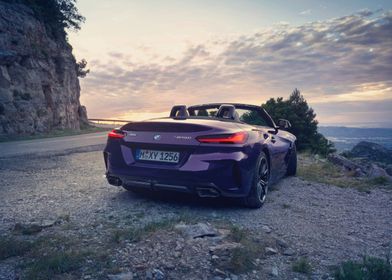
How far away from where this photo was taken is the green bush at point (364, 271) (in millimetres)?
2689

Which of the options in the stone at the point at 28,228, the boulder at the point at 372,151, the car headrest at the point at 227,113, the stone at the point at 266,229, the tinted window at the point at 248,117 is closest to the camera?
the stone at the point at 28,228

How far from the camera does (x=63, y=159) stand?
10.4 meters

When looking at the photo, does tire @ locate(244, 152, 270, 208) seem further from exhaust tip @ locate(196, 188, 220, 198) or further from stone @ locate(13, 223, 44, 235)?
stone @ locate(13, 223, 44, 235)

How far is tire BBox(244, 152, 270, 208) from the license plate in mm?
1129

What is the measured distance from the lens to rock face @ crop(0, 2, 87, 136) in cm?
2334

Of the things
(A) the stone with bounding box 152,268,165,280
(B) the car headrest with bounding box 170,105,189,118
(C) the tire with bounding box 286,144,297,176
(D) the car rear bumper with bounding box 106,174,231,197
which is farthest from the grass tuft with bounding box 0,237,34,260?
(C) the tire with bounding box 286,144,297,176

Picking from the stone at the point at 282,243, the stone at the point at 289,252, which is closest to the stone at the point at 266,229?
the stone at the point at 282,243

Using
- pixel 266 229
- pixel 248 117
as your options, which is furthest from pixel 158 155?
pixel 248 117

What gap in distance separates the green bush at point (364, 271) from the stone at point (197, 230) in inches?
49.6

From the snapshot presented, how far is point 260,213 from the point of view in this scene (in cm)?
466

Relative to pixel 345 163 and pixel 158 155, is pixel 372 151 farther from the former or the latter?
pixel 158 155

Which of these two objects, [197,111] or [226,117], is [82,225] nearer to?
[226,117]

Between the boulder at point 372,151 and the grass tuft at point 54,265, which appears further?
the boulder at point 372,151

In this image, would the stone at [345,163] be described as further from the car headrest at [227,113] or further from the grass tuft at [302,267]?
the grass tuft at [302,267]
